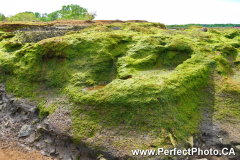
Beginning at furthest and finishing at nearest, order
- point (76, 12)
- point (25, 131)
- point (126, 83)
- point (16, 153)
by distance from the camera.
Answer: point (76, 12), point (25, 131), point (126, 83), point (16, 153)

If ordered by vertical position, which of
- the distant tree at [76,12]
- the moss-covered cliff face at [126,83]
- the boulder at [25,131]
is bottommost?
the boulder at [25,131]

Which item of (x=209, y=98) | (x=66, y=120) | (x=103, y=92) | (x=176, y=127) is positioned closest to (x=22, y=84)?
(x=66, y=120)

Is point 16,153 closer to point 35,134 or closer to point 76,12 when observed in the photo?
point 35,134

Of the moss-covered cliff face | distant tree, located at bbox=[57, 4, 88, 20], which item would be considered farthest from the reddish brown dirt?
distant tree, located at bbox=[57, 4, 88, 20]

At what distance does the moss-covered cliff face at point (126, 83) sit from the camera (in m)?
6.89

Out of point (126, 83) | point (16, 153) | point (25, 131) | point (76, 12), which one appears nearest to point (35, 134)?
point (25, 131)

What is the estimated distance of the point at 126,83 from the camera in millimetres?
7949

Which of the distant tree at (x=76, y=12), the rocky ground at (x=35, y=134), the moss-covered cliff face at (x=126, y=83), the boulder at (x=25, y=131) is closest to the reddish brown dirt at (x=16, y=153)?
the rocky ground at (x=35, y=134)

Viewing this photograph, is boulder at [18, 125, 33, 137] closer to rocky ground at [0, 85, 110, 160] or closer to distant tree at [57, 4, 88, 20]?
rocky ground at [0, 85, 110, 160]

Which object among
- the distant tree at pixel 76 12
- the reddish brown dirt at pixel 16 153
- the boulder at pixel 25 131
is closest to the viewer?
the reddish brown dirt at pixel 16 153

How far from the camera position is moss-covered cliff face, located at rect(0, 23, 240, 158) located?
6895 mm

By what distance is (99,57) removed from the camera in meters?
10.3

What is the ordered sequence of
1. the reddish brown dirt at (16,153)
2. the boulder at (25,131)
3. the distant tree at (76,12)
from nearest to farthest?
the reddish brown dirt at (16,153)
the boulder at (25,131)
the distant tree at (76,12)

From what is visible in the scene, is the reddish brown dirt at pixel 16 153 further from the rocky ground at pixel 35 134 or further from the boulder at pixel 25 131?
the boulder at pixel 25 131
